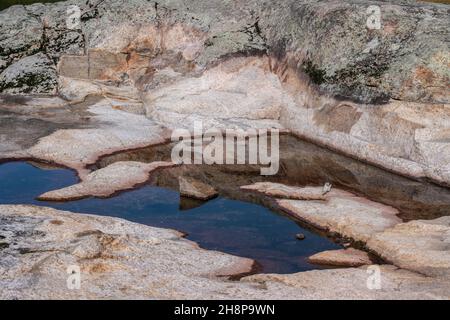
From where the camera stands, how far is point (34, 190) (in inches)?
1398

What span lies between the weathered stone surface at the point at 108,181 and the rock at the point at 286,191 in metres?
5.94

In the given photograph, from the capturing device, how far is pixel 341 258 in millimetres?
27609

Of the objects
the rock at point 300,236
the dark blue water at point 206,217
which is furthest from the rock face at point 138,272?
the rock at point 300,236

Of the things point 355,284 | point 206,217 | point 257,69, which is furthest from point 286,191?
point 257,69

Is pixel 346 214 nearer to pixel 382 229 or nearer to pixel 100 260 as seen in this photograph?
pixel 382 229

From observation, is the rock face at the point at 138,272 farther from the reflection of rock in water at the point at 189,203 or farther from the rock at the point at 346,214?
the reflection of rock in water at the point at 189,203

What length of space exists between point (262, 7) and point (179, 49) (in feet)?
24.9

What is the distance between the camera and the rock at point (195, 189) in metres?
35.2

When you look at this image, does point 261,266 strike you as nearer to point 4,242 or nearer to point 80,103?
point 4,242

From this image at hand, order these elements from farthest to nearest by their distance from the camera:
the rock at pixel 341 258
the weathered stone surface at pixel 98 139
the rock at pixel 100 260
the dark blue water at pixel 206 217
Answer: the weathered stone surface at pixel 98 139
the dark blue water at pixel 206 217
the rock at pixel 341 258
the rock at pixel 100 260

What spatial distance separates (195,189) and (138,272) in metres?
12.0

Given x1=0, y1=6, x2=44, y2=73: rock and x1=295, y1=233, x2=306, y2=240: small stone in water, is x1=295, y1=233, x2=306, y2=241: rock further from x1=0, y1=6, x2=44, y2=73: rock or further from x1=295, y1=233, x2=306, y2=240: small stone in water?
x1=0, y1=6, x2=44, y2=73: rock

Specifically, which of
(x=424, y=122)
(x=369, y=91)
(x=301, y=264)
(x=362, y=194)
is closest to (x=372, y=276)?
(x=301, y=264)

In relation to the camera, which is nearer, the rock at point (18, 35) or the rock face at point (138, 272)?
the rock face at point (138, 272)
